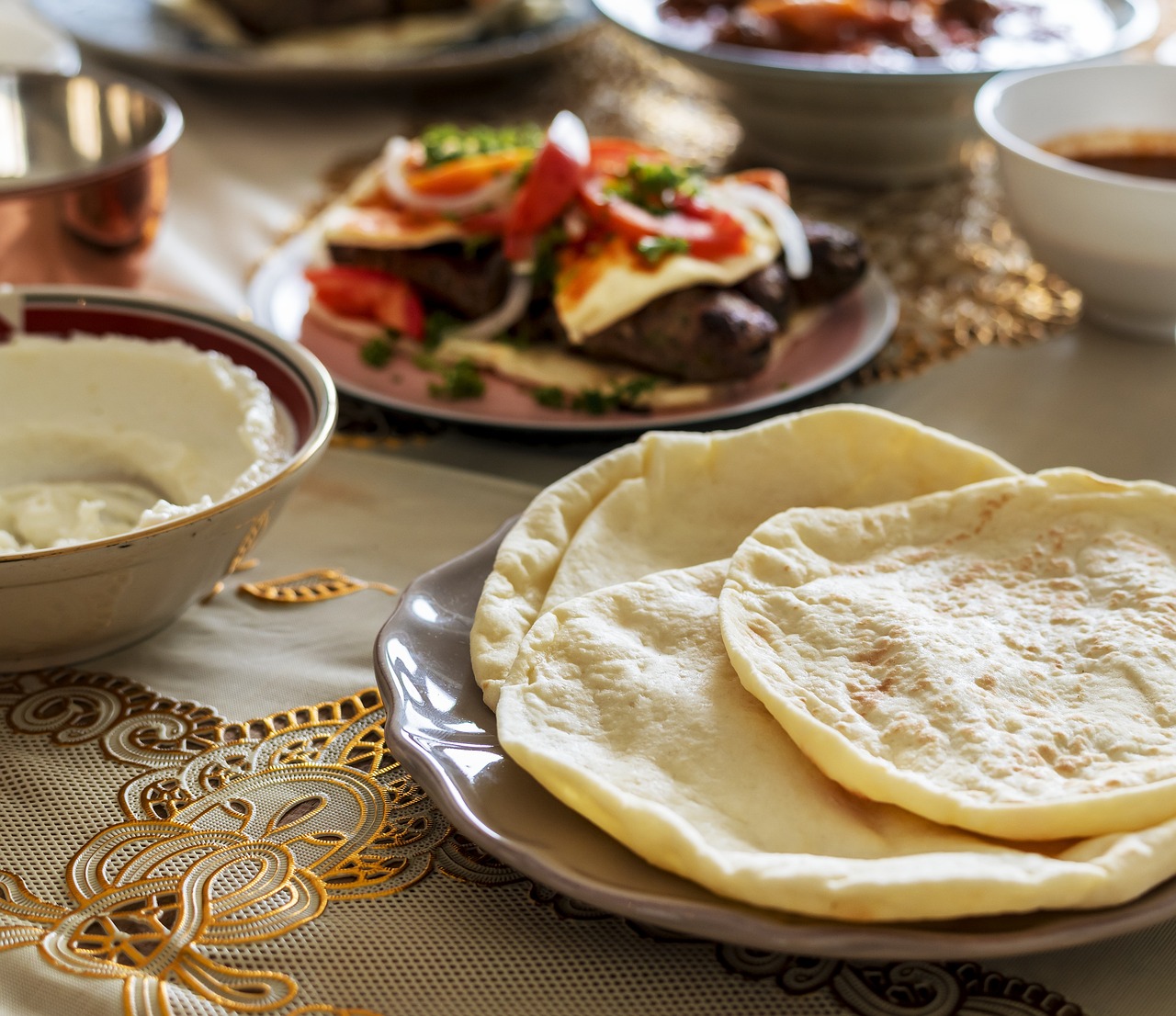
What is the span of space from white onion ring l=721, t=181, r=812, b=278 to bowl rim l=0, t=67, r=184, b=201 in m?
1.06

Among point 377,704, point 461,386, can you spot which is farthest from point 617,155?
point 377,704

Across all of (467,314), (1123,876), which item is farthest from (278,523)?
(1123,876)

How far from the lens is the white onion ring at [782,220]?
90.7 inches

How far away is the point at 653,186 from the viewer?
2307mm

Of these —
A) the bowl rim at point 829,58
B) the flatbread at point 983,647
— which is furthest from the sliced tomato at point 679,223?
the flatbread at point 983,647

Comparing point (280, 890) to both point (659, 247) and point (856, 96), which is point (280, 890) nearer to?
point (659, 247)

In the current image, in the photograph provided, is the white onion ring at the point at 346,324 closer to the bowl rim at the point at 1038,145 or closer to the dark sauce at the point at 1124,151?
the bowl rim at the point at 1038,145

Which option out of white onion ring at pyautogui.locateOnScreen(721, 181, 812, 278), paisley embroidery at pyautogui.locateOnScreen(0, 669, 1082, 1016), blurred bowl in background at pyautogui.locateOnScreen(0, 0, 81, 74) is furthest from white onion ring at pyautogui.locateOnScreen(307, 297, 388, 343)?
blurred bowl in background at pyautogui.locateOnScreen(0, 0, 81, 74)

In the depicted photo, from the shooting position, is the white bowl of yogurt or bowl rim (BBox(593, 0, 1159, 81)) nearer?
the white bowl of yogurt

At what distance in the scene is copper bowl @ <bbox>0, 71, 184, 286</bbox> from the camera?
2.14m

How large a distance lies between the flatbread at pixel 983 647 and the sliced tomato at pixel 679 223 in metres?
0.89

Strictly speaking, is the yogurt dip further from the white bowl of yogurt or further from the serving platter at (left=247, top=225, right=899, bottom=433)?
the serving platter at (left=247, top=225, right=899, bottom=433)

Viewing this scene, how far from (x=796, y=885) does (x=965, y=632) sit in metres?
0.39

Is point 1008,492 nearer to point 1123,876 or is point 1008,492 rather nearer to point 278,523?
point 1123,876
